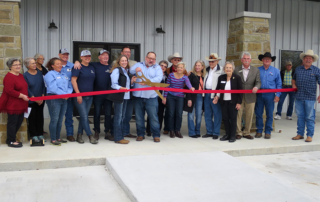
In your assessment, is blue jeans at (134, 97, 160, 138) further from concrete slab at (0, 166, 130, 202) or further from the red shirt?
the red shirt

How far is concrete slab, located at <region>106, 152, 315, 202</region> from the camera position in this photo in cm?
401

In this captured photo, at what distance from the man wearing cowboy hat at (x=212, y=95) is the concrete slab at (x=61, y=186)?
2786mm

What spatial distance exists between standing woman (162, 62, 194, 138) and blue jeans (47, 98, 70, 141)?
195 centimetres

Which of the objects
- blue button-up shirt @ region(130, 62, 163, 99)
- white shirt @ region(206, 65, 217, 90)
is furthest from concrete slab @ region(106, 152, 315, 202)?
white shirt @ region(206, 65, 217, 90)

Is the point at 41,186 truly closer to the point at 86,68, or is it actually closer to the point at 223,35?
the point at 86,68

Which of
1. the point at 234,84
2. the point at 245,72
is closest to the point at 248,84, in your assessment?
the point at 245,72

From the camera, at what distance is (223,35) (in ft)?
36.3

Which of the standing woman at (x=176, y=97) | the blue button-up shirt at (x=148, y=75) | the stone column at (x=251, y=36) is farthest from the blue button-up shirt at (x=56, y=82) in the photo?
the stone column at (x=251, y=36)

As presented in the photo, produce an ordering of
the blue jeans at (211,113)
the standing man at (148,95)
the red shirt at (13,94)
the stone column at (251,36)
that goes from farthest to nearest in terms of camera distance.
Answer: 1. the stone column at (251,36)
2. the blue jeans at (211,113)
3. the standing man at (148,95)
4. the red shirt at (13,94)

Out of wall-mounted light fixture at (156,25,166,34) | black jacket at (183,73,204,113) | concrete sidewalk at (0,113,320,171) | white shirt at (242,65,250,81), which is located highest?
wall-mounted light fixture at (156,25,166,34)

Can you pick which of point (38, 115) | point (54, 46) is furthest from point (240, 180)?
point (54, 46)

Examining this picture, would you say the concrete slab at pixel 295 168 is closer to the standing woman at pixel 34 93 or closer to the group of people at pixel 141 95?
the group of people at pixel 141 95

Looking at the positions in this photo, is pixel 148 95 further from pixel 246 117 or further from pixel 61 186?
pixel 61 186

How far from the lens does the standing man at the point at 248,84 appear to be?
Answer: 7.02m
